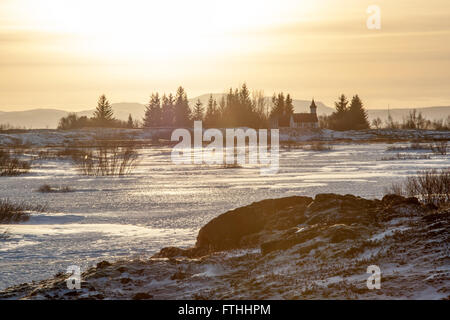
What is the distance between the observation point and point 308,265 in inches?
319

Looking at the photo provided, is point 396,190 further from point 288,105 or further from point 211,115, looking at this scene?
point 288,105

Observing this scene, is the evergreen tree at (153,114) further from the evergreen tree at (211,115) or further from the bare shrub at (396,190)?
the bare shrub at (396,190)

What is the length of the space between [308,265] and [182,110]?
9844 cm

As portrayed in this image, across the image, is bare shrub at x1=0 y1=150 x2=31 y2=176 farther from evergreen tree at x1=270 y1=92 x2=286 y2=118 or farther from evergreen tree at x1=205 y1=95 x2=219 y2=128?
evergreen tree at x1=270 y1=92 x2=286 y2=118

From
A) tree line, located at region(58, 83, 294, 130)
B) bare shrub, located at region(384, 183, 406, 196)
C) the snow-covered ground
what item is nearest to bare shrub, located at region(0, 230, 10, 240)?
the snow-covered ground

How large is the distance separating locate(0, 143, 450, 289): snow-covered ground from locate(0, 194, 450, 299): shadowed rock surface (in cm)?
150

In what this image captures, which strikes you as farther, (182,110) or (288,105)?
(288,105)

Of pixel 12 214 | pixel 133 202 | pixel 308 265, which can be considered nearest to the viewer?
pixel 308 265

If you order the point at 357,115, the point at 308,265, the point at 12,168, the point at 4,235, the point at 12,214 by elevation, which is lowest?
the point at 4,235

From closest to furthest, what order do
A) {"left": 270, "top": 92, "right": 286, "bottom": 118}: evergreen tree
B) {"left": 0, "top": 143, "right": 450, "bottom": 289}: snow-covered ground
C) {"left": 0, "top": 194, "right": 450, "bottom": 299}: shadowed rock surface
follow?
1. {"left": 0, "top": 194, "right": 450, "bottom": 299}: shadowed rock surface
2. {"left": 0, "top": 143, "right": 450, "bottom": 289}: snow-covered ground
3. {"left": 270, "top": 92, "right": 286, "bottom": 118}: evergreen tree

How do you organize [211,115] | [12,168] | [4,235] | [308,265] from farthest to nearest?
1. [211,115]
2. [12,168]
3. [4,235]
4. [308,265]

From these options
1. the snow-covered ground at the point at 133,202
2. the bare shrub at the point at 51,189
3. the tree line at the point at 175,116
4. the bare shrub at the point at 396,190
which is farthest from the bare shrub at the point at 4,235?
the tree line at the point at 175,116

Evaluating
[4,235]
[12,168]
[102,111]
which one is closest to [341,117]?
[102,111]

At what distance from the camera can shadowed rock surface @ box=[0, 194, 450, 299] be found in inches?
270
